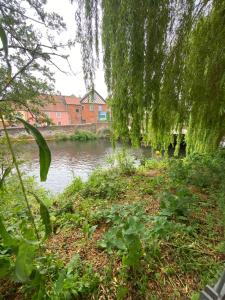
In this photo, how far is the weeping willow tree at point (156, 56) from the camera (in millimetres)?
1871

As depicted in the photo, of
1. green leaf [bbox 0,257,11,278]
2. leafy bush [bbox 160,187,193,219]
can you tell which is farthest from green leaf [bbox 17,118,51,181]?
leafy bush [bbox 160,187,193,219]

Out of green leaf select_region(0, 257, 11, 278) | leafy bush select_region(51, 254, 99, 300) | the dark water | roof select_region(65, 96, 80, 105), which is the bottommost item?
the dark water

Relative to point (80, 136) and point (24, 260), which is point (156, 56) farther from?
point (80, 136)

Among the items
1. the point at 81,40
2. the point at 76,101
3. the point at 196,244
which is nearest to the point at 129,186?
the point at 196,244

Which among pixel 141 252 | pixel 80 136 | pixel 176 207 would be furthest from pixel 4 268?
pixel 80 136

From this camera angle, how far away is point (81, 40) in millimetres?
2082

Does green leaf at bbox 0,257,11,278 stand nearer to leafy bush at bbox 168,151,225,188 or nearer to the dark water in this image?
leafy bush at bbox 168,151,225,188

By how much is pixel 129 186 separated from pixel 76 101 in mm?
21404

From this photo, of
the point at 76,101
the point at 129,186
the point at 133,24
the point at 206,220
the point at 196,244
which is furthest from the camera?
the point at 76,101

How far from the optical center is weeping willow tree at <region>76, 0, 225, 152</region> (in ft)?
6.14

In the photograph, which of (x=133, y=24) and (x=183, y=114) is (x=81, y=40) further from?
(x=183, y=114)

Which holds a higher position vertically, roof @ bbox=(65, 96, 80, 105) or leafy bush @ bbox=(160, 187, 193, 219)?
roof @ bbox=(65, 96, 80, 105)

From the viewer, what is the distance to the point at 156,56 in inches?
82.1

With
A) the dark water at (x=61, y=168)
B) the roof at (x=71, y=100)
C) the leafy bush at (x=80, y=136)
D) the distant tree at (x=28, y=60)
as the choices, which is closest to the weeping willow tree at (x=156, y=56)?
the distant tree at (x=28, y=60)
